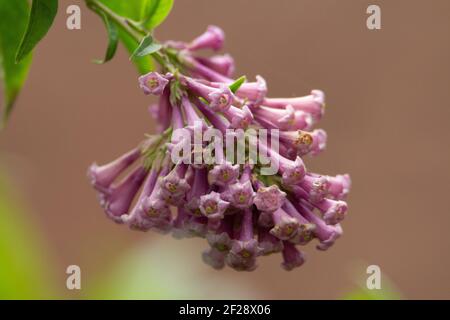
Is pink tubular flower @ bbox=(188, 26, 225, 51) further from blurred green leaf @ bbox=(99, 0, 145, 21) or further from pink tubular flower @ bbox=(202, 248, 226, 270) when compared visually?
pink tubular flower @ bbox=(202, 248, 226, 270)

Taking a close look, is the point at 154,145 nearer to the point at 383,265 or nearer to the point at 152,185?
the point at 152,185

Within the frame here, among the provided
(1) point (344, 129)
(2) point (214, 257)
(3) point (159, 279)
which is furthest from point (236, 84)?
(1) point (344, 129)

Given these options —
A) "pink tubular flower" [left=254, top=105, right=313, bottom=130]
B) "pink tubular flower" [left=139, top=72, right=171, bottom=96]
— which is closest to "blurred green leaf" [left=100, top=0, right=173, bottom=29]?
"pink tubular flower" [left=139, top=72, right=171, bottom=96]

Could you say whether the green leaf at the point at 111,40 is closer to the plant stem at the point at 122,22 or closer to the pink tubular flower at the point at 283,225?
the plant stem at the point at 122,22

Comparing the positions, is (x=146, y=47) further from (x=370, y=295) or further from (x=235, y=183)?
(x=370, y=295)
